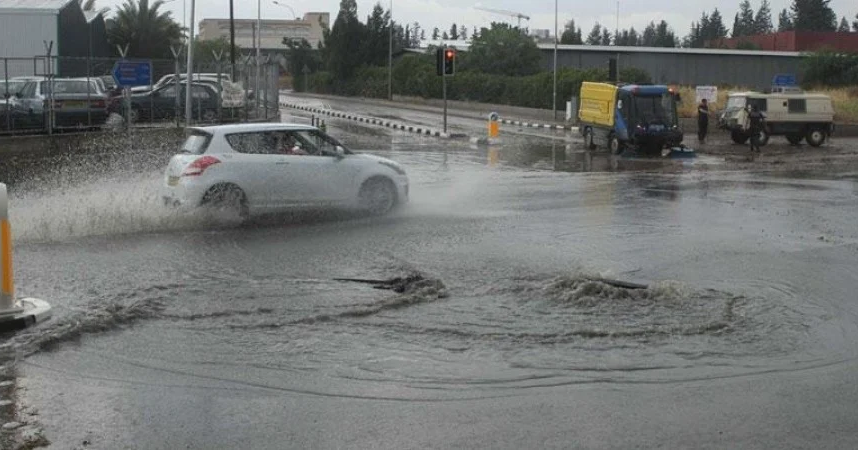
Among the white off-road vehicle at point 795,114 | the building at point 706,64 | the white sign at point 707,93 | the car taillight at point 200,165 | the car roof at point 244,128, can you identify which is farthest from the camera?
the building at point 706,64

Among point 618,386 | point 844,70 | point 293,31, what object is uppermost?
point 293,31

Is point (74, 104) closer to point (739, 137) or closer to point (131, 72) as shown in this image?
point (131, 72)

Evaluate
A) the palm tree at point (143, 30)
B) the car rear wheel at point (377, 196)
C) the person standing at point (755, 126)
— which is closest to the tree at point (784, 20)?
the palm tree at point (143, 30)

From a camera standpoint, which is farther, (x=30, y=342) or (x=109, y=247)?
(x=109, y=247)

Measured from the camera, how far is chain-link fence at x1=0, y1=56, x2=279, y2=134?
88.3 feet

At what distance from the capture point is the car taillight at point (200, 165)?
1451cm

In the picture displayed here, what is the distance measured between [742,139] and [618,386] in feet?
104

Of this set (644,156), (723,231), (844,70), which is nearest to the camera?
(723,231)

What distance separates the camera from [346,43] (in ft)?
281

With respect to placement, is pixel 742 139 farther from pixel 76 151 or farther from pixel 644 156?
pixel 76 151

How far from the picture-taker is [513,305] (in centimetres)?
954

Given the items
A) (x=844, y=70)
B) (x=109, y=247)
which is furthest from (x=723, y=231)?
(x=844, y=70)

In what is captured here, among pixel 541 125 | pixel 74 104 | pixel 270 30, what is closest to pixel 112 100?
pixel 74 104

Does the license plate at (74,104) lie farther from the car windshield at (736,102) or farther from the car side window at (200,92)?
the car windshield at (736,102)
